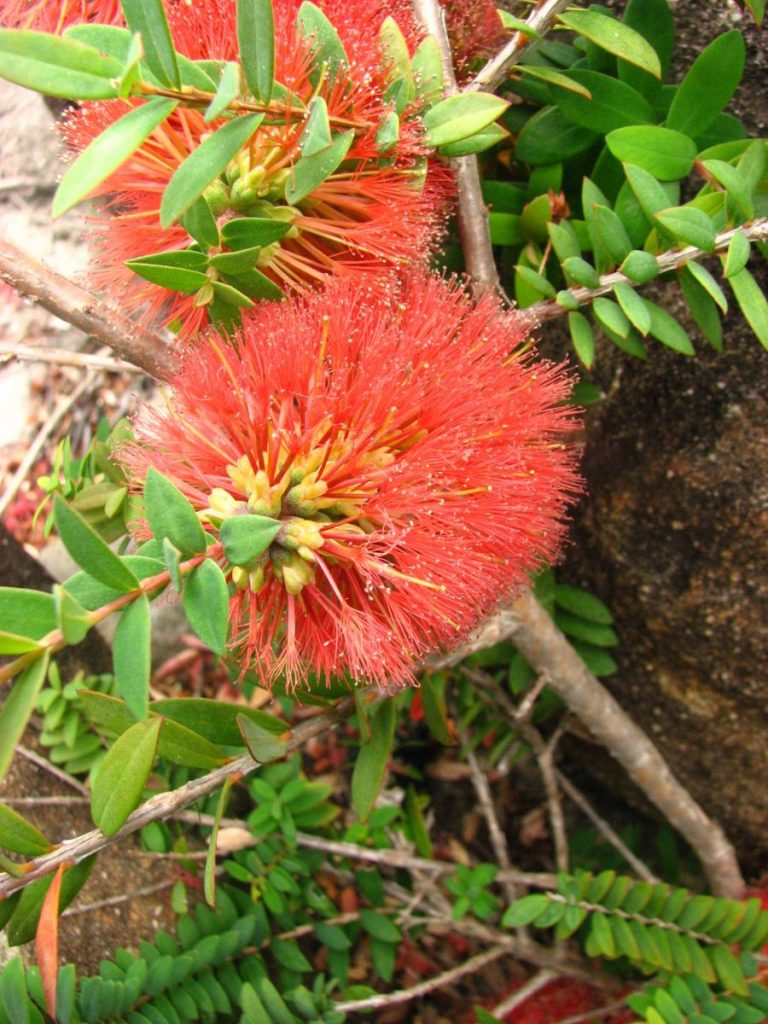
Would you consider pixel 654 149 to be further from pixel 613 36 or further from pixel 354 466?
pixel 354 466

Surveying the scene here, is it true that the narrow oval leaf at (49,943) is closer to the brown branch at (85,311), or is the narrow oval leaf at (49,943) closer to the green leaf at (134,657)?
the green leaf at (134,657)

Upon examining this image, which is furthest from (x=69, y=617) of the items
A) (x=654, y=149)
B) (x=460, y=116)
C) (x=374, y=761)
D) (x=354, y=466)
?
(x=654, y=149)

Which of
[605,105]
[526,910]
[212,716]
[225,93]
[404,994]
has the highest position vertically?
[605,105]

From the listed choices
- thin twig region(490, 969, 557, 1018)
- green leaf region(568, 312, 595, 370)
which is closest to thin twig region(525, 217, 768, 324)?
green leaf region(568, 312, 595, 370)

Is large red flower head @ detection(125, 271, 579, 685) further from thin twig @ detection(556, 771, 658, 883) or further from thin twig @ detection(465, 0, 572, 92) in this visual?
thin twig @ detection(556, 771, 658, 883)

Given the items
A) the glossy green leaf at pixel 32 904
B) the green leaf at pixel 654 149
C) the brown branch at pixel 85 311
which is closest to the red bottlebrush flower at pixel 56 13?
the brown branch at pixel 85 311
